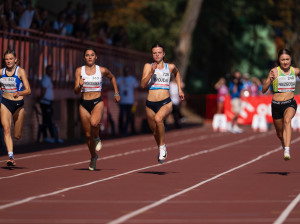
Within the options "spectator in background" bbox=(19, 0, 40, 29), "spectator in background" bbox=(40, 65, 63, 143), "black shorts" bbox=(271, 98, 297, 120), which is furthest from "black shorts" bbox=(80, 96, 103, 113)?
"spectator in background" bbox=(40, 65, 63, 143)

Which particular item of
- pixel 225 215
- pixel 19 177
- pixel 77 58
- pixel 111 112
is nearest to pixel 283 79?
pixel 19 177

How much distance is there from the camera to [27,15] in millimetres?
25969

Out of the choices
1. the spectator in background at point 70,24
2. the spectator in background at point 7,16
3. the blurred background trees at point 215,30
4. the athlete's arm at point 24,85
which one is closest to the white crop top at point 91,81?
the athlete's arm at point 24,85

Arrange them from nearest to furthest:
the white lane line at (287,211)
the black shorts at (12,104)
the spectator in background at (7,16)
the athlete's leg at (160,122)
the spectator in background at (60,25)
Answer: the white lane line at (287,211) → the athlete's leg at (160,122) → the black shorts at (12,104) → the spectator in background at (7,16) → the spectator in background at (60,25)

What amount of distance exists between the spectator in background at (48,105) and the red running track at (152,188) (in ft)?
11.9

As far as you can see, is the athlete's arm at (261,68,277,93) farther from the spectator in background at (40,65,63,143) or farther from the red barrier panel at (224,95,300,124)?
the red barrier panel at (224,95,300,124)

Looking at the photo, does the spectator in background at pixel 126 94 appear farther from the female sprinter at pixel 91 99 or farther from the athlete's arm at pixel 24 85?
the female sprinter at pixel 91 99

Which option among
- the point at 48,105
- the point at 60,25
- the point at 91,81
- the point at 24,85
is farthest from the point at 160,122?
the point at 60,25

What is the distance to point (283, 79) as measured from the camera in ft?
54.1

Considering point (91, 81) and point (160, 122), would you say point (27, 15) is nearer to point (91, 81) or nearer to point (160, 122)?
point (91, 81)

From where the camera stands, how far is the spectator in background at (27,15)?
2542 centimetres

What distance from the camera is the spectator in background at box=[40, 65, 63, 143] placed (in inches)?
1041

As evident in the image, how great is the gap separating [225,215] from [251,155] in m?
11.1

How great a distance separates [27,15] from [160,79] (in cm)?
1022
